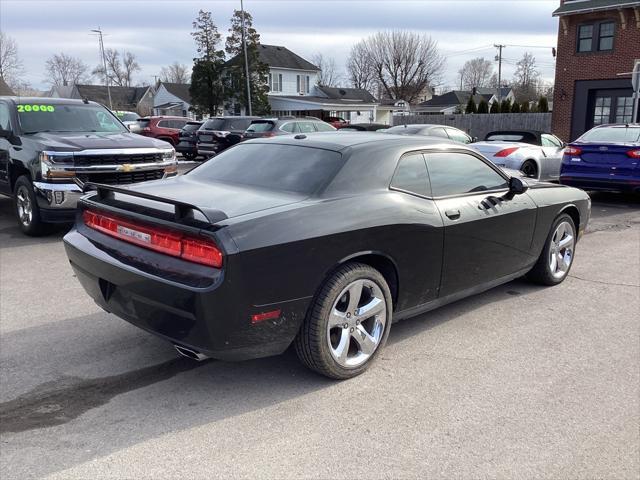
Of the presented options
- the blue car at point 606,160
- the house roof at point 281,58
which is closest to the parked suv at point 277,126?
the blue car at point 606,160

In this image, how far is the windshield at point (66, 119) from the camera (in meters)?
8.30

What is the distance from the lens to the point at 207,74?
48500 mm

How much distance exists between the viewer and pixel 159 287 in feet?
10.4

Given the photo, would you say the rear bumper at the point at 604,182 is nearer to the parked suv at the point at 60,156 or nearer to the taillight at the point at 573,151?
the taillight at the point at 573,151

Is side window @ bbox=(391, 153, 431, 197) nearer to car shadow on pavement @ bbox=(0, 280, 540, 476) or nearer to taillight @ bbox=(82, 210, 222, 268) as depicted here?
car shadow on pavement @ bbox=(0, 280, 540, 476)

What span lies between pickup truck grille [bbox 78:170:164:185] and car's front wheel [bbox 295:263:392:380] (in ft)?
17.0

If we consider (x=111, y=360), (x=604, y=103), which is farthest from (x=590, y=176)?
(x=604, y=103)

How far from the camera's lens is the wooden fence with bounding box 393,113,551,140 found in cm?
2938

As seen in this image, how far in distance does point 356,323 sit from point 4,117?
725cm

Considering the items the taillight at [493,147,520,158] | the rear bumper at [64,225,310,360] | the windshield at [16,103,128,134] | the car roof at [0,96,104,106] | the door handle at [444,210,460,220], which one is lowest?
the rear bumper at [64,225,310,360]

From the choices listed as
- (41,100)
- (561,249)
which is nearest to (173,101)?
(41,100)

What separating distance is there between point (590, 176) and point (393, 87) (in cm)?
6346

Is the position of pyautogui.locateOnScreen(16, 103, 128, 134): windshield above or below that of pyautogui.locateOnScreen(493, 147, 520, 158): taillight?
above

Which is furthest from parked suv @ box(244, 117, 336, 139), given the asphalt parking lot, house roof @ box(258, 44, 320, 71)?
house roof @ box(258, 44, 320, 71)
